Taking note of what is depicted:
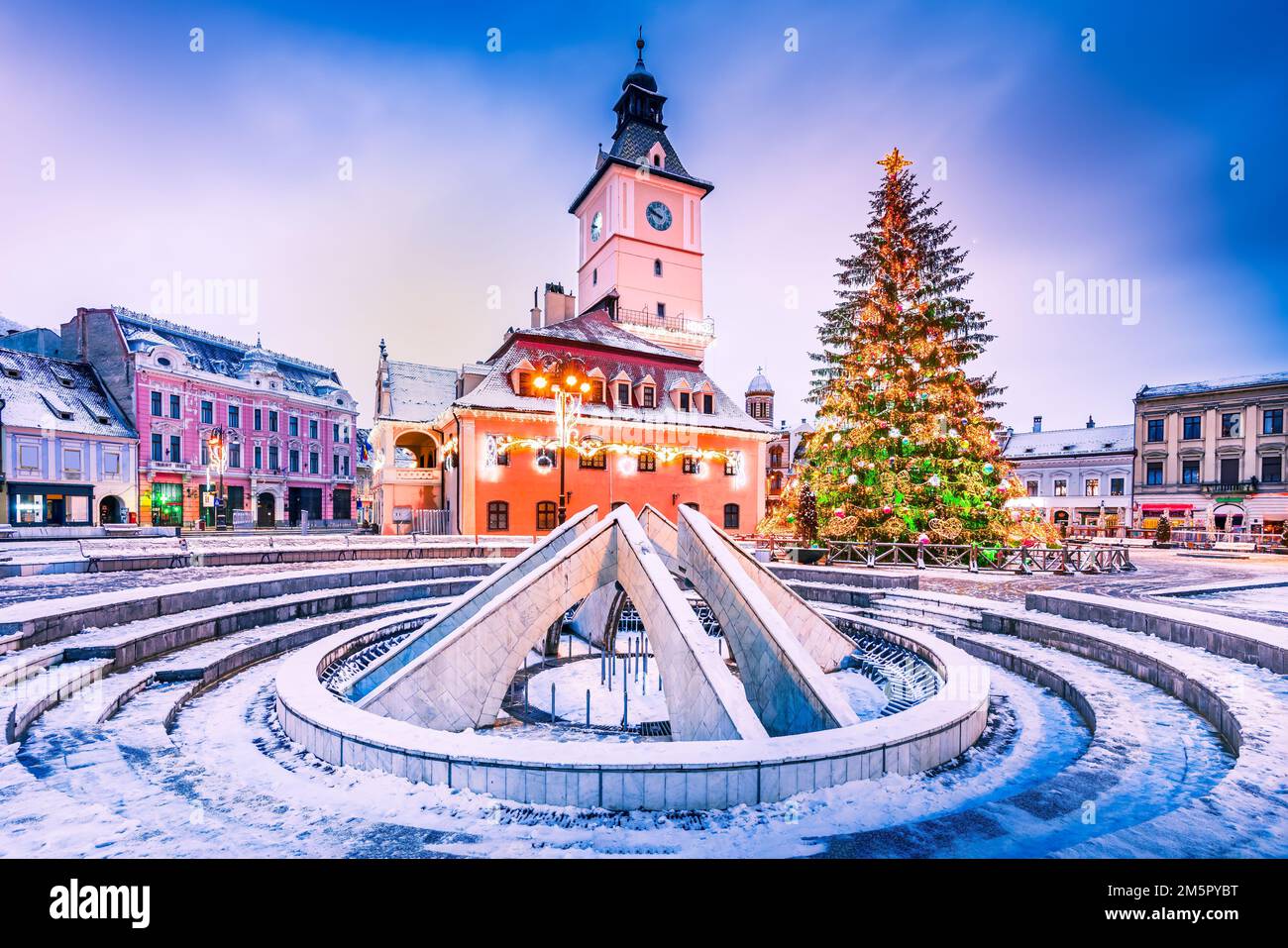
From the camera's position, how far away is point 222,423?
44750 mm

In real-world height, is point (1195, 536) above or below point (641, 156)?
below

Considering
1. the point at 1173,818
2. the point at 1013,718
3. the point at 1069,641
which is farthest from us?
the point at 1069,641

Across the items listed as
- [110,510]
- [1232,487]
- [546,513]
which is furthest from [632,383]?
[1232,487]

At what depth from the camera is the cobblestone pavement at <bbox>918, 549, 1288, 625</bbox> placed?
12373 mm

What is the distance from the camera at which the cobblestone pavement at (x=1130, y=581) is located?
12.4 m

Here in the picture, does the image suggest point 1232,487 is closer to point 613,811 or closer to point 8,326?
point 613,811

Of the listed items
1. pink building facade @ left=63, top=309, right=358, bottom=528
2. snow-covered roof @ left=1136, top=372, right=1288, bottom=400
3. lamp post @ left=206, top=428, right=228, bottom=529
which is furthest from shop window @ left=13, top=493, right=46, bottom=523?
snow-covered roof @ left=1136, top=372, right=1288, bottom=400

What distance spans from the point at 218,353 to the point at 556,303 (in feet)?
93.8

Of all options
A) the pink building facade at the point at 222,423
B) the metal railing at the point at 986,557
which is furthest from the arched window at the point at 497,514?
the pink building facade at the point at 222,423

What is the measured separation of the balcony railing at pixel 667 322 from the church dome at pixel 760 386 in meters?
19.2
